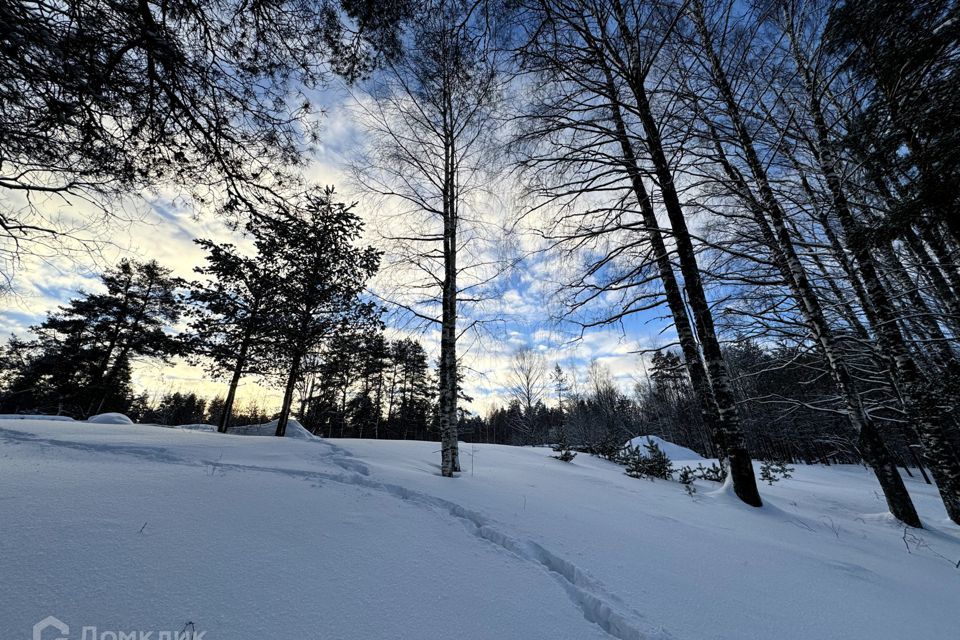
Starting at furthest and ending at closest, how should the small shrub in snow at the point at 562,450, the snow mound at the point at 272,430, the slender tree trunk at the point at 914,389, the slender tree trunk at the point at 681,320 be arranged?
the snow mound at the point at 272,430 → the small shrub in snow at the point at 562,450 → the slender tree trunk at the point at 681,320 → the slender tree trunk at the point at 914,389

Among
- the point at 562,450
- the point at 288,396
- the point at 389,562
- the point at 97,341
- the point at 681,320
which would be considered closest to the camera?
the point at 389,562

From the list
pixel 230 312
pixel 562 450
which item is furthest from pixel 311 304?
pixel 562 450

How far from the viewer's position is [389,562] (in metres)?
2.12

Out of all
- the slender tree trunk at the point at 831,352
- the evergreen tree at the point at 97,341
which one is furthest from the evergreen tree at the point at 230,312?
the slender tree trunk at the point at 831,352

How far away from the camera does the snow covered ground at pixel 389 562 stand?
153 centimetres

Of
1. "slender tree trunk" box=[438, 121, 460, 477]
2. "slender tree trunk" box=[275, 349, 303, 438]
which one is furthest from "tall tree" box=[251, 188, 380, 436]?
"slender tree trunk" box=[438, 121, 460, 477]

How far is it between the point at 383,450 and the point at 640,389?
139 ft

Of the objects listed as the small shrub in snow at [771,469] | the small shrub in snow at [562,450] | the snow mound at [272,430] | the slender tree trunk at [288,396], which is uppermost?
the slender tree trunk at [288,396]

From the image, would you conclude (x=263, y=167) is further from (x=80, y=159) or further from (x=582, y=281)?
(x=582, y=281)

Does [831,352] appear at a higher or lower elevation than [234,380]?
lower

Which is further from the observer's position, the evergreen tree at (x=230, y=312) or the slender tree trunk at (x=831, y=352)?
the evergreen tree at (x=230, y=312)

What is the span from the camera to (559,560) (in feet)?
8.01

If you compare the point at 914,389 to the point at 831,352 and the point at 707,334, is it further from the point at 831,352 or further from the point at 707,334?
the point at 707,334

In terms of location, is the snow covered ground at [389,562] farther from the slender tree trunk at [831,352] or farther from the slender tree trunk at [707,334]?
the slender tree trunk at [831,352]
